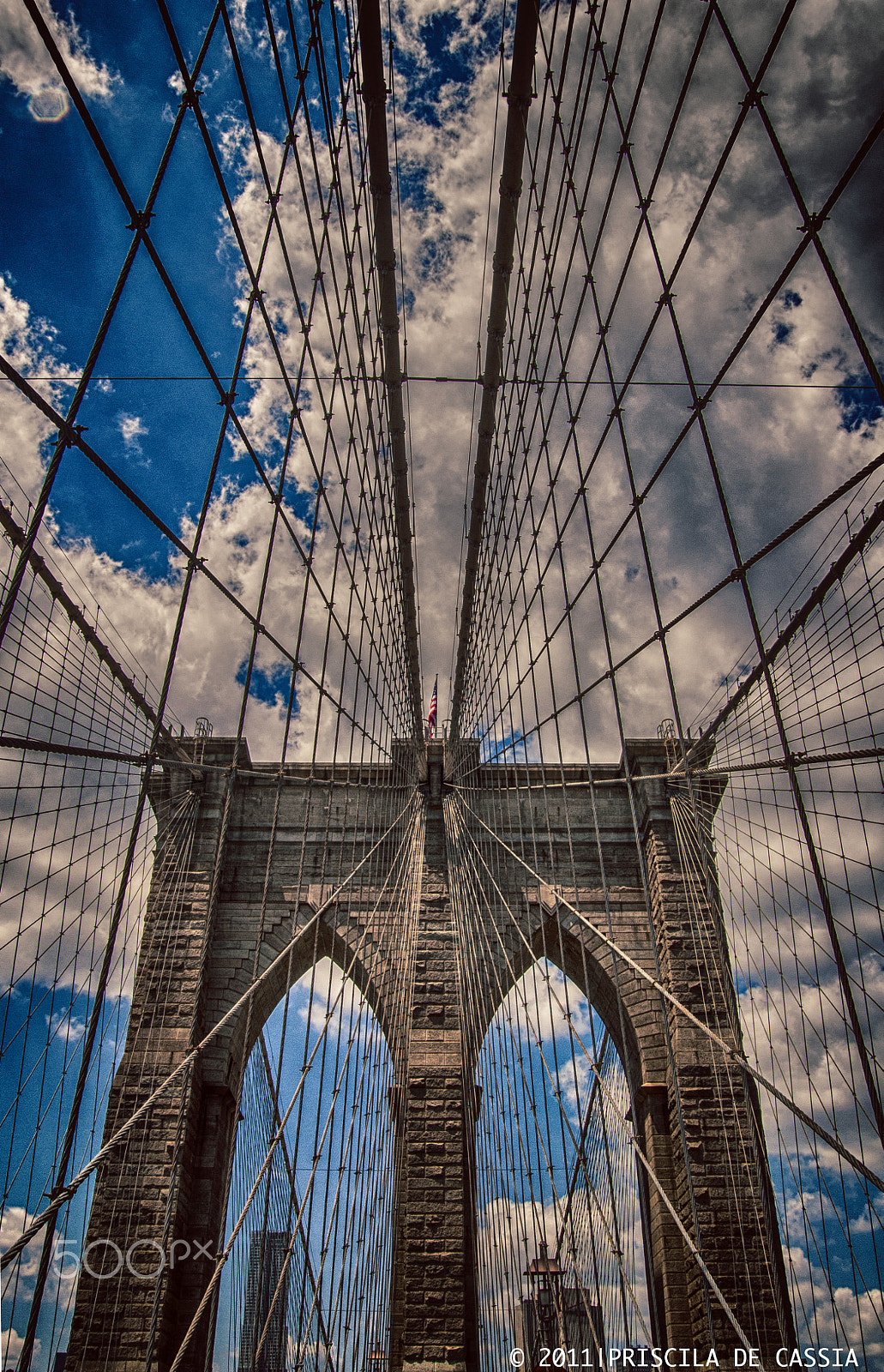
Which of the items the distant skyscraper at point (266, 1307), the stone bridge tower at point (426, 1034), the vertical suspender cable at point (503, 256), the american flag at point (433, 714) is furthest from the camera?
the american flag at point (433, 714)

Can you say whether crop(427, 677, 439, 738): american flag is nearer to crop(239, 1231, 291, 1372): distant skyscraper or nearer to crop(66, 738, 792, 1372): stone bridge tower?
crop(66, 738, 792, 1372): stone bridge tower

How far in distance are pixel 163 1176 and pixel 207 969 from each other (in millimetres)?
2231

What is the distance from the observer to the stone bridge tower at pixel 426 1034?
307 inches

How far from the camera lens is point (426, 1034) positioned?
9.30 meters

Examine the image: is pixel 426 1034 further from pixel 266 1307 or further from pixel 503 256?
pixel 503 256

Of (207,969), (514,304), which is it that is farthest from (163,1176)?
(514,304)

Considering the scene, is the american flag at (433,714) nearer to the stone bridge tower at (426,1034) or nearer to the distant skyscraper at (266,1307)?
the stone bridge tower at (426,1034)

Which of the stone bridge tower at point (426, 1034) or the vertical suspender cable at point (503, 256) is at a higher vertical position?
the vertical suspender cable at point (503, 256)

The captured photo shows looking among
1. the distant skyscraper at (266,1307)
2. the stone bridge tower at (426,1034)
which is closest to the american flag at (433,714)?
the stone bridge tower at (426,1034)

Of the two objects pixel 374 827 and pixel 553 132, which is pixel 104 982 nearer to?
pixel 553 132

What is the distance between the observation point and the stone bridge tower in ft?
25.6

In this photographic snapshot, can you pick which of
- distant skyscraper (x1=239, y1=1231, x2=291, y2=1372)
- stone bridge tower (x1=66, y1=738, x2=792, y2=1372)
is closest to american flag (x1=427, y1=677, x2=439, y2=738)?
stone bridge tower (x1=66, y1=738, x2=792, y2=1372)

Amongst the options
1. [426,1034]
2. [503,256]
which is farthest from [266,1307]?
[503,256]

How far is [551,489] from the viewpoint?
7.11 m
